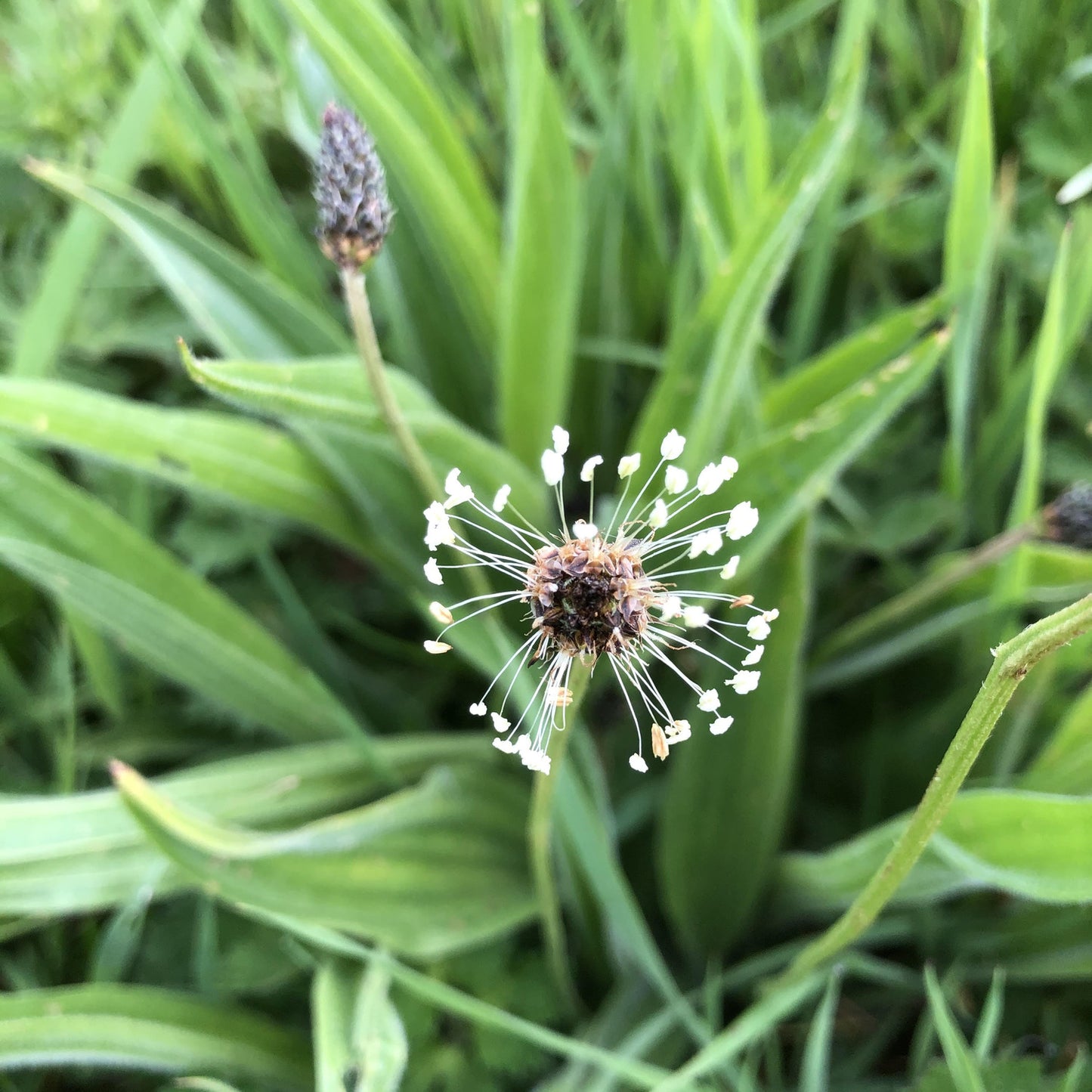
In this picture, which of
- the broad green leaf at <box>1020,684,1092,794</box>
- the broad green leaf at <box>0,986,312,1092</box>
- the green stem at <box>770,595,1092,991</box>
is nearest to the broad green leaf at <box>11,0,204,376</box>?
the broad green leaf at <box>0,986,312,1092</box>

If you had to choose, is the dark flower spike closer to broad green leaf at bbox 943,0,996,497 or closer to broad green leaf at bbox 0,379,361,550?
broad green leaf at bbox 0,379,361,550

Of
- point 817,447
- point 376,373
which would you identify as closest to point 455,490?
point 376,373

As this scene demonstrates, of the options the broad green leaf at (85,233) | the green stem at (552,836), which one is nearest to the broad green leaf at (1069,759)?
the green stem at (552,836)

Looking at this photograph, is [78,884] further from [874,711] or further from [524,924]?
[874,711]

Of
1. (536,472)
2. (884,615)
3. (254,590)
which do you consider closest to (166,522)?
(254,590)

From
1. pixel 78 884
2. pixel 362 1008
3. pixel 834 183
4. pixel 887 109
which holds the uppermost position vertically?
pixel 887 109

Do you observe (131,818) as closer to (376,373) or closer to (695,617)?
(376,373)

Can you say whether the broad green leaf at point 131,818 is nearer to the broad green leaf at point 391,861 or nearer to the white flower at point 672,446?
the broad green leaf at point 391,861
